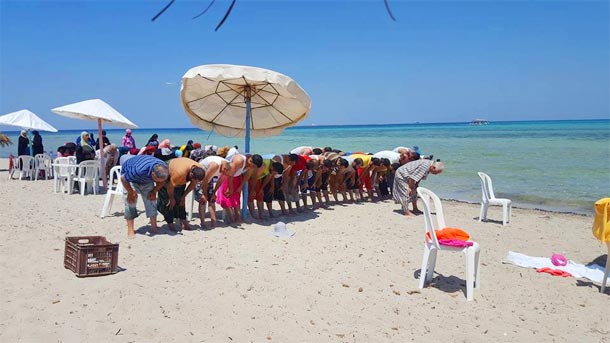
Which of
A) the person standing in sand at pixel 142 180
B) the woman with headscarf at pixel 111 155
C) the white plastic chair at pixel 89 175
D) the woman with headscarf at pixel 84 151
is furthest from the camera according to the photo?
the woman with headscarf at pixel 111 155

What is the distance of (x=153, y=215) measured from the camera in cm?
652

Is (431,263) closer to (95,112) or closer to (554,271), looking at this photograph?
(554,271)

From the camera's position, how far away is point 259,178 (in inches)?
Result: 309

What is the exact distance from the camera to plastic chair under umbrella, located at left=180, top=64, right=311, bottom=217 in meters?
6.85

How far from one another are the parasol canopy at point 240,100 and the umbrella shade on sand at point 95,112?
10.5 feet

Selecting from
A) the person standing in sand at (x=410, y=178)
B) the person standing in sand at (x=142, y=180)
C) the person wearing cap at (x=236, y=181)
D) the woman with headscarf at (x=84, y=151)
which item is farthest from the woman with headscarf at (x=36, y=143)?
the person standing in sand at (x=410, y=178)

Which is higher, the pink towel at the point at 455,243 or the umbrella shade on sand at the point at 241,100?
the umbrella shade on sand at the point at 241,100

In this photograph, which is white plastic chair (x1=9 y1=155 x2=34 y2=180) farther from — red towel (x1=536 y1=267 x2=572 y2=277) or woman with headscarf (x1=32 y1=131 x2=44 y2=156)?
red towel (x1=536 y1=267 x2=572 y2=277)

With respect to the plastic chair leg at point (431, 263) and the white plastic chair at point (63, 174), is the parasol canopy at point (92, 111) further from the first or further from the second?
the plastic chair leg at point (431, 263)

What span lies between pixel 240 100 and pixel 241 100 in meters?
0.02

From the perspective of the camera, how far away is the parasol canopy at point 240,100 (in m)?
6.85

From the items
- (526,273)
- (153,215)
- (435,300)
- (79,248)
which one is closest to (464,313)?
(435,300)

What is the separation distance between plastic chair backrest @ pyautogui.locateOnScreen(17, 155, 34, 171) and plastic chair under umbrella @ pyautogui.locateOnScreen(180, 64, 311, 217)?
6.93 m

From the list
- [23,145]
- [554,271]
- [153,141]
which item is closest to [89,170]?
[153,141]
